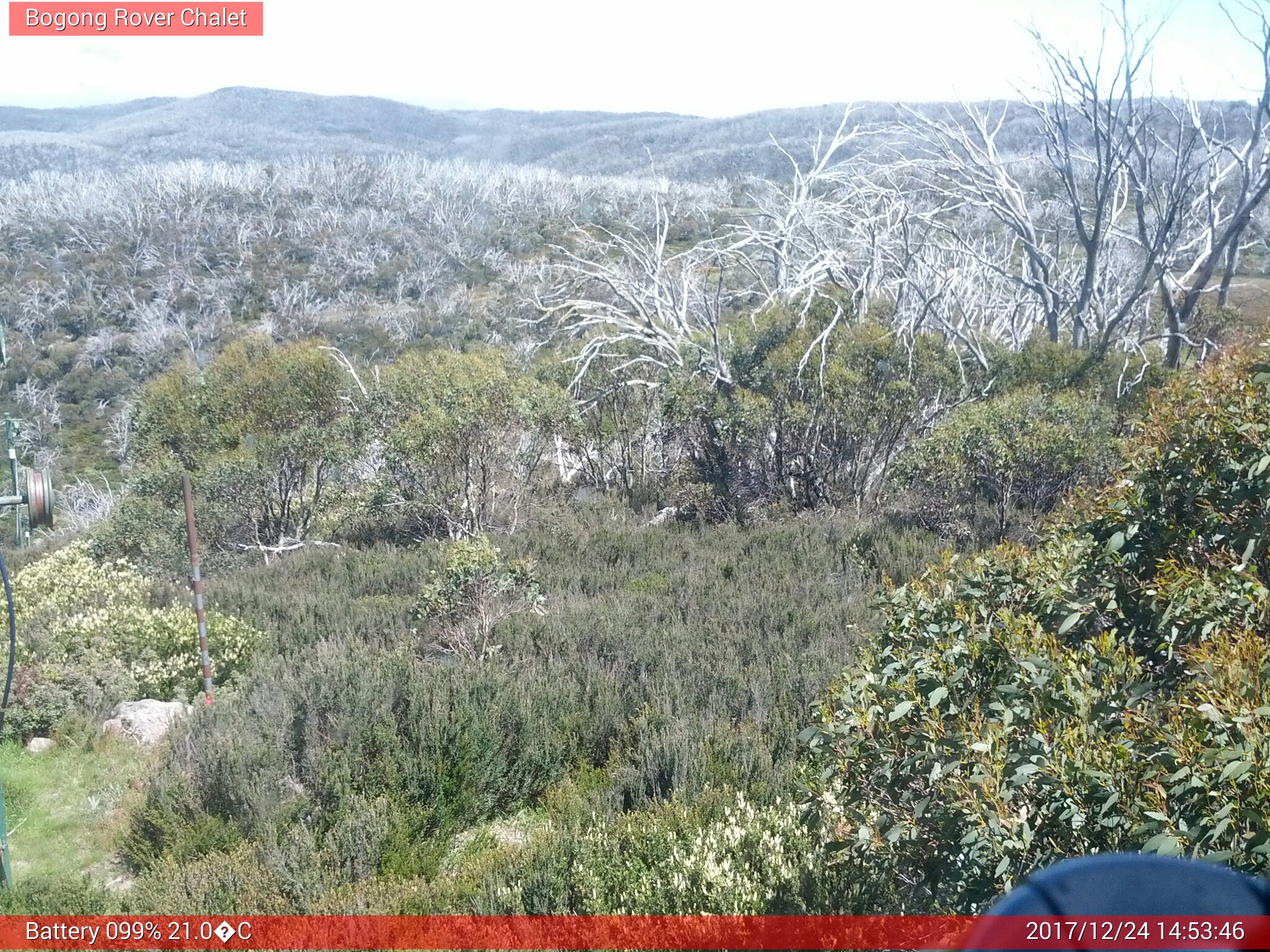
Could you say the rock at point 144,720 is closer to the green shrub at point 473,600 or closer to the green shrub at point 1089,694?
the green shrub at point 473,600

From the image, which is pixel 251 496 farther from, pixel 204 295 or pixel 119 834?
pixel 204 295

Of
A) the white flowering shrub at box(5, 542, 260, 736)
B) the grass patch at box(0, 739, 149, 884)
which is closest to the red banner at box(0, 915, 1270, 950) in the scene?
the grass patch at box(0, 739, 149, 884)

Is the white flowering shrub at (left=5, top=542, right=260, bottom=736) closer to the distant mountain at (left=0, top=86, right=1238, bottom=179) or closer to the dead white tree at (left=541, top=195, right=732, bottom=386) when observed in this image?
the dead white tree at (left=541, top=195, right=732, bottom=386)

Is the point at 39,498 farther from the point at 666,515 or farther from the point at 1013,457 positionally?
Result: the point at 666,515

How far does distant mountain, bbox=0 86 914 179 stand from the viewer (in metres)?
64.2

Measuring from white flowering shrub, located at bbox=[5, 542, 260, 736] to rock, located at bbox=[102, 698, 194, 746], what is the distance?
0.66 ft

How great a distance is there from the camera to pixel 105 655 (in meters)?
7.23

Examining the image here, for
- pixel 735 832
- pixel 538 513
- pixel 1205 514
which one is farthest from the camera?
pixel 538 513

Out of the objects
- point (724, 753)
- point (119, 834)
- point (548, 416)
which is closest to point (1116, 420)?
point (548, 416)

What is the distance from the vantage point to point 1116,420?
10797 millimetres

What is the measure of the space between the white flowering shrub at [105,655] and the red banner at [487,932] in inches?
119

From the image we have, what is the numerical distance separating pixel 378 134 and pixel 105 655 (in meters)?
85.3

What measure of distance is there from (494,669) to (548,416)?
6927 mm

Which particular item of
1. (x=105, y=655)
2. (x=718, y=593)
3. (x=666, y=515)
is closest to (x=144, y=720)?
(x=105, y=655)
